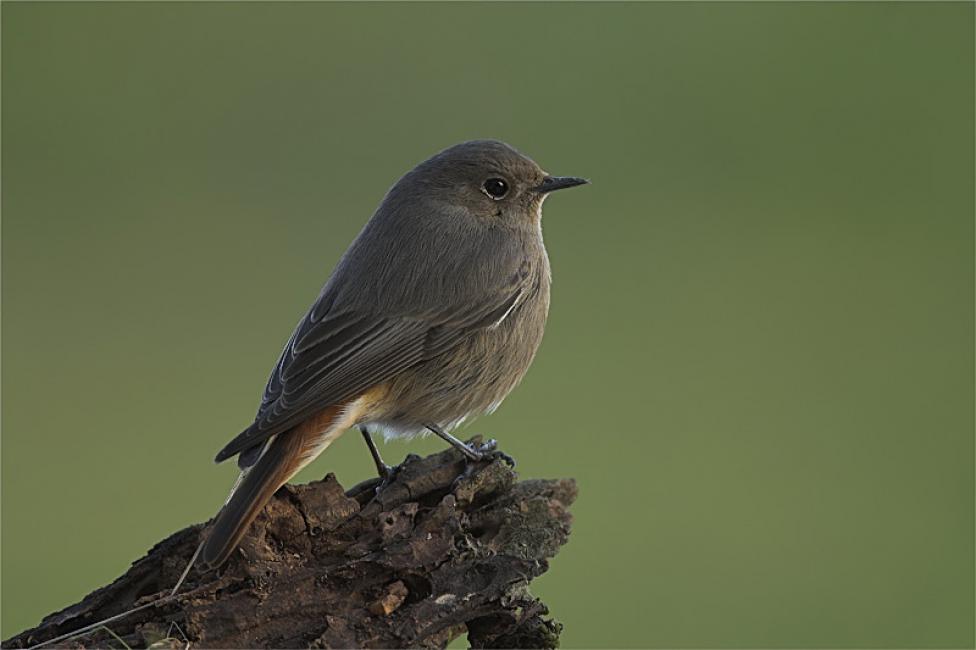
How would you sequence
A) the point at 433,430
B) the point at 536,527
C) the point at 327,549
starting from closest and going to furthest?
the point at 327,549, the point at 536,527, the point at 433,430

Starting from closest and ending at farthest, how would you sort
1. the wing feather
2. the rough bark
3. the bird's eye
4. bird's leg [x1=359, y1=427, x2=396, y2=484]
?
the rough bark
the wing feather
bird's leg [x1=359, y1=427, x2=396, y2=484]
the bird's eye

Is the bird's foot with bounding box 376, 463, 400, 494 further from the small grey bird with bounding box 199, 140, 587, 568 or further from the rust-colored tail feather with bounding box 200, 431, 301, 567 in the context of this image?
the rust-colored tail feather with bounding box 200, 431, 301, 567

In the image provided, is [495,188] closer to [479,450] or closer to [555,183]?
[555,183]

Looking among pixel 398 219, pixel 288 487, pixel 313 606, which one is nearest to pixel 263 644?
pixel 313 606

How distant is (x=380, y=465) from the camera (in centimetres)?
450

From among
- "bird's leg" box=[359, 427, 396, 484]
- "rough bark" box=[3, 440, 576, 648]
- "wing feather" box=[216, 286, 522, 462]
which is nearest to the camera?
"rough bark" box=[3, 440, 576, 648]

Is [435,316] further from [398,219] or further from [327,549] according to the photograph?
[327,549]

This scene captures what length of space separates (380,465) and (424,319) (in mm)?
593

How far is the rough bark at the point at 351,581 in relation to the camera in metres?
3.43

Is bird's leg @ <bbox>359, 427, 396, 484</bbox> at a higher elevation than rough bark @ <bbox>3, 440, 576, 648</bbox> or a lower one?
higher

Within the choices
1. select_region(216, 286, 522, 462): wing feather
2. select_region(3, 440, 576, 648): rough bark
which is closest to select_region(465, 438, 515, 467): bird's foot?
select_region(3, 440, 576, 648): rough bark

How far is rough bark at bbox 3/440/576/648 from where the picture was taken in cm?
343

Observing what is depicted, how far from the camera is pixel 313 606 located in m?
3.55

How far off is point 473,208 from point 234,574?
6.94 feet
